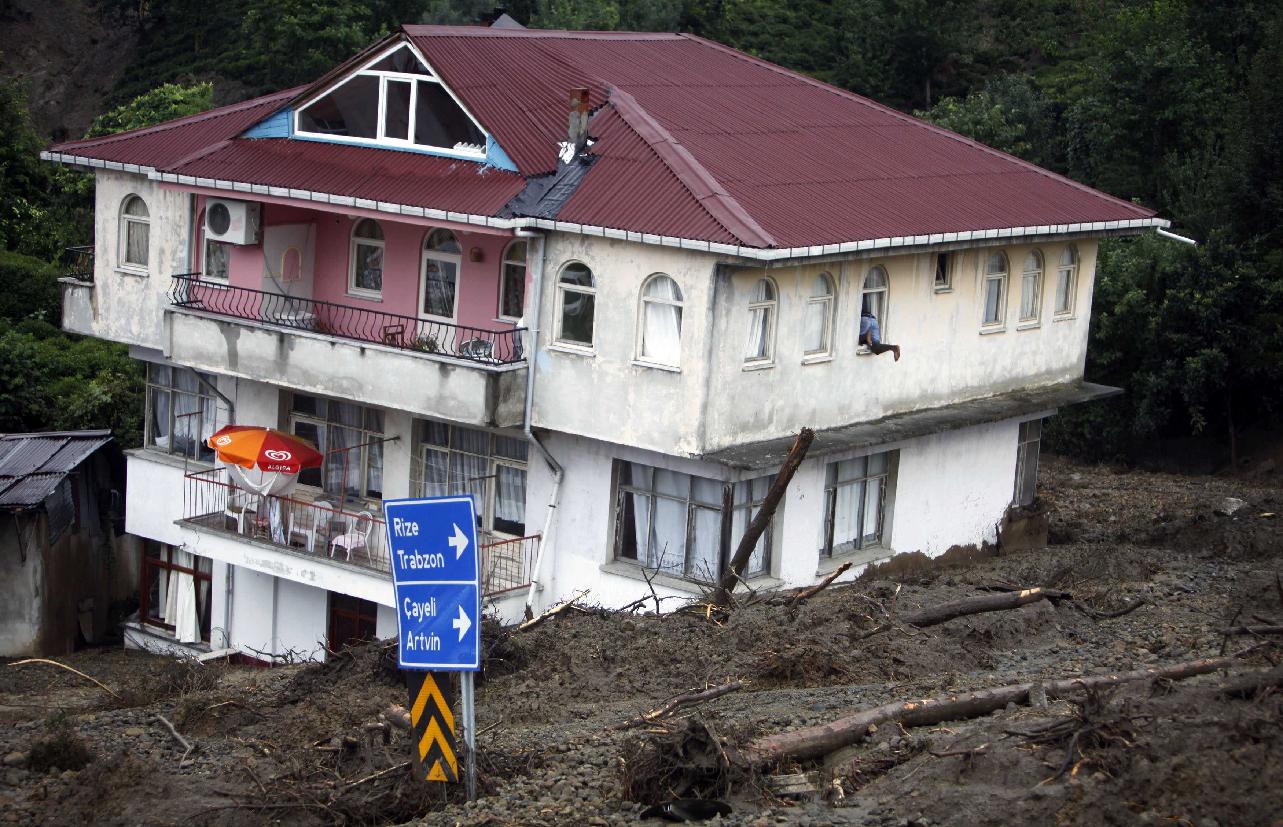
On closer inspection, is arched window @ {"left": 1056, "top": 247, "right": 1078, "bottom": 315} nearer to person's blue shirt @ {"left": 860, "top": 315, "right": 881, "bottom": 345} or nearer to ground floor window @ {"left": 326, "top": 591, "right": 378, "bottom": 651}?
person's blue shirt @ {"left": 860, "top": 315, "right": 881, "bottom": 345}

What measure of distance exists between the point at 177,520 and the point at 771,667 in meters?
13.4

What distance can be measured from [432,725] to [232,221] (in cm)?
1530

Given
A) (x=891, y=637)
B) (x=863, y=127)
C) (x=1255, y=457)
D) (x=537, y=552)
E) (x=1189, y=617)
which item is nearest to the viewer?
(x=891, y=637)

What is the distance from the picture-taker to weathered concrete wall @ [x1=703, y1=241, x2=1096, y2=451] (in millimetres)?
21695

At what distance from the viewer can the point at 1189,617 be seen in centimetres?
1869

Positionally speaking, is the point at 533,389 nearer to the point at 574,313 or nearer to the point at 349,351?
the point at 574,313

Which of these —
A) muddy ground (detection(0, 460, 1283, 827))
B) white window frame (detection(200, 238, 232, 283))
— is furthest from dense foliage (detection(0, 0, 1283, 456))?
white window frame (detection(200, 238, 232, 283))

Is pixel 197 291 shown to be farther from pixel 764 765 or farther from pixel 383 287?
pixel 764 765

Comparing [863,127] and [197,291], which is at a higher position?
[863,127]

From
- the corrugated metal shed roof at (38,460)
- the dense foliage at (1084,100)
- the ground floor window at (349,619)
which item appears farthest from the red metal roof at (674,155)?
the dense foliage at (1084,100)

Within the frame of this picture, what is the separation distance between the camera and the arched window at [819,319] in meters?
22.8

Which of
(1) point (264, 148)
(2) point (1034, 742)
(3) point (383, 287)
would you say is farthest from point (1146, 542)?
(2) point (1034, 742)

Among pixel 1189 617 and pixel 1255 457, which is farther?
pixel 1255 457

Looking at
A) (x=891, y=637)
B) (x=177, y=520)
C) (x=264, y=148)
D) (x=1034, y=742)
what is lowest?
(x=177, y=520)
